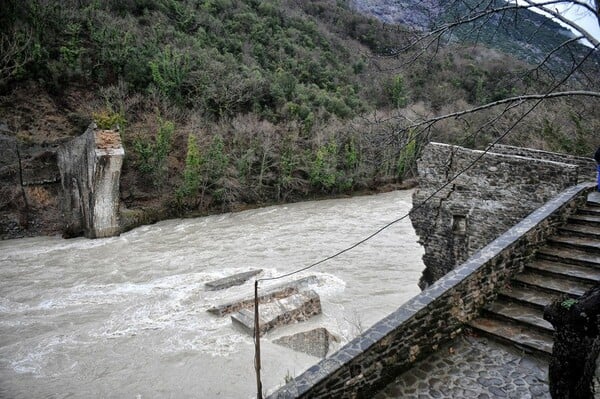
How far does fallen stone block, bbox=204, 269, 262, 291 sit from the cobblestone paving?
26.7 feet

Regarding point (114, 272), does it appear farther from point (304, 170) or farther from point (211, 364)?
point (304, 170)

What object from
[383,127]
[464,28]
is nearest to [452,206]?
[383,127]

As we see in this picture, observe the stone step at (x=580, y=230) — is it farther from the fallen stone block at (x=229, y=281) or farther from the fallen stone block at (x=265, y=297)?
→ the fallen stone block at (x=229, y=281)

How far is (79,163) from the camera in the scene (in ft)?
55.9

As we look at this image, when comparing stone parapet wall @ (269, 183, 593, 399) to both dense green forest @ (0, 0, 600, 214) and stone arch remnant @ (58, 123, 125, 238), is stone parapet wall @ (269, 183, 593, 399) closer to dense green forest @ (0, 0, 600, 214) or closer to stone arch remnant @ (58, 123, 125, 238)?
dense green forest @ (0, 0, 600, 214)

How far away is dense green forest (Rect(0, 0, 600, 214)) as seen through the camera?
21.3 metres

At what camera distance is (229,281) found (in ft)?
38.5

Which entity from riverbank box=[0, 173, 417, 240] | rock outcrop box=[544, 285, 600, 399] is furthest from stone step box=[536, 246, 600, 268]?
riverbank box=[0, 173, 417, 240]

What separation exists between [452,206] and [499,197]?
972mm

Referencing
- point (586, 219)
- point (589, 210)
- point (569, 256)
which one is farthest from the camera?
point (589, 210)

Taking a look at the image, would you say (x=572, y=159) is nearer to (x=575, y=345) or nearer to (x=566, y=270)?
(x=566, y=270)

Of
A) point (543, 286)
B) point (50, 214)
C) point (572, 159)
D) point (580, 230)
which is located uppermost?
point (572, 159)

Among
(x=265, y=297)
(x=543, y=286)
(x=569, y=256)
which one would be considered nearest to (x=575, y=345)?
(x=543, y=286)

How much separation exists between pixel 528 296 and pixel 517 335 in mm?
674
